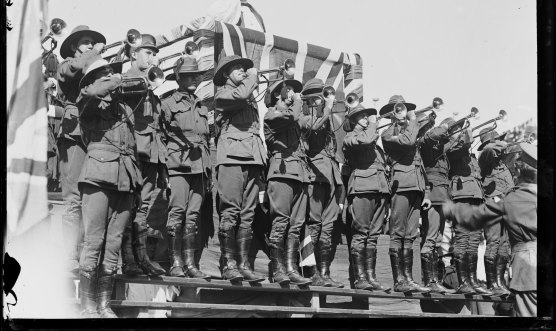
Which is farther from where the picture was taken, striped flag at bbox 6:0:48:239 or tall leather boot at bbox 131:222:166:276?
tall leather boot at bbox 131:222:166:276

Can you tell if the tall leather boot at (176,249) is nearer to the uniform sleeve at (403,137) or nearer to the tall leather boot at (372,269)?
the tall leather boot at (372,269)

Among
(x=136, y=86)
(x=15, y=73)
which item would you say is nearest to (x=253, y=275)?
(x=136, y=86)

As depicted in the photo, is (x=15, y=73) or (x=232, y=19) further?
(x=232, y=19)

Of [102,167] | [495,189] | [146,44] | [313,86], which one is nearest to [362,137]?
[313,86]

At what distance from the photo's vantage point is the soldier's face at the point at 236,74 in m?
10.9

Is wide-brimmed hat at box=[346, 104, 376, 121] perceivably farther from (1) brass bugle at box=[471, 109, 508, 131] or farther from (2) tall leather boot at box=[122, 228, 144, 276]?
(2) tall leather boot at box=[122, 228, 144, 276]

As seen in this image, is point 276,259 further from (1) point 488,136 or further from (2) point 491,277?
(1) point 488,136

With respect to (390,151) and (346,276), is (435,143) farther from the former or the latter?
(346,276)

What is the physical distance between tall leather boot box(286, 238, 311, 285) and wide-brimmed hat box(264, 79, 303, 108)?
3.84ft

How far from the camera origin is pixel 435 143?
12.5 meters

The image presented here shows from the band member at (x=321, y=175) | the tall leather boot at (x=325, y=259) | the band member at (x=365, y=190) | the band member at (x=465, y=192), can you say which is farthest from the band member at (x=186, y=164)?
the band member at (x=465, y=192)

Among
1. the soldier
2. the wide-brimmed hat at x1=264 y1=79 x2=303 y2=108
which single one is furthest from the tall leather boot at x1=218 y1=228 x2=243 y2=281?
the wide-brimmed hat at x1=264 y1=79 x2=303 y2=108

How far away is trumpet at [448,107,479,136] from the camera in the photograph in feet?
37.9
